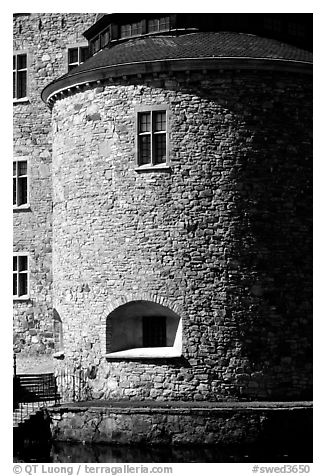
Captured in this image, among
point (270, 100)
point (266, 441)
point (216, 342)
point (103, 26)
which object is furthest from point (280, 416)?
point (103, 26)

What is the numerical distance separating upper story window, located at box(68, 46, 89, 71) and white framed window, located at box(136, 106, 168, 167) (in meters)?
7.43

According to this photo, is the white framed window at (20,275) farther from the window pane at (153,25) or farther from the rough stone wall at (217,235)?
the window pane at (153,25)

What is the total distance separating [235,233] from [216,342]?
276 centimetres

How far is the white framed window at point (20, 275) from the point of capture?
39.2 metres

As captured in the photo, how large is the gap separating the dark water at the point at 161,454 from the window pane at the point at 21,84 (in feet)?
44.9

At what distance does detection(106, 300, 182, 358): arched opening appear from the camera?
31.9 m

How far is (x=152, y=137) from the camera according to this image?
3180cm

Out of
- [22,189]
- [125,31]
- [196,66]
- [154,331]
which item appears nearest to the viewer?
[196,66]

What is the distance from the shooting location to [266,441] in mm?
29656

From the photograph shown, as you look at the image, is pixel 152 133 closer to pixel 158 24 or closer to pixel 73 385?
pixel 158 24

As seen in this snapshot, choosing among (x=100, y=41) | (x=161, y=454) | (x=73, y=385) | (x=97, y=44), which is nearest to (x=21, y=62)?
(x=97, y=44)

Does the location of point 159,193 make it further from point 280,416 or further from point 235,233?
point 280,416

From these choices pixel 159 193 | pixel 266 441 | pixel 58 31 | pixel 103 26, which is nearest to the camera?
pixel 266 441

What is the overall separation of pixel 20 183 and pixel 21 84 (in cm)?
320
